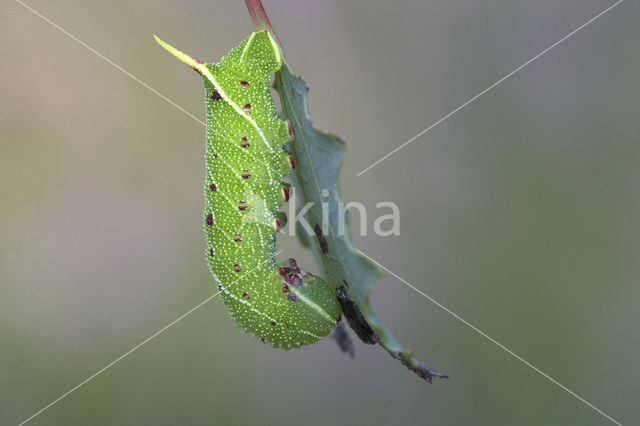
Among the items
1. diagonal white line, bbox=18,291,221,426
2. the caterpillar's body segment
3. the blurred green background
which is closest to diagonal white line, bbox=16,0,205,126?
the blurred green background

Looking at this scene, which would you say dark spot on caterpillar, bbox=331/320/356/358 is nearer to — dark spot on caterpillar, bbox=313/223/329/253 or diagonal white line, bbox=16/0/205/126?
dark spot on caterpillar, bbox=313/223/329/253

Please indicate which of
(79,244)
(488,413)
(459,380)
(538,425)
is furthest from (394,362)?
(79,244)

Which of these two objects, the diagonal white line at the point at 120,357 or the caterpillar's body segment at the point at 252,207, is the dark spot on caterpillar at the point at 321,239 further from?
the diagonal white line at the point at 120,357

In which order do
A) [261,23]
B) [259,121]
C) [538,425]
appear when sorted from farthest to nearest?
[538,425], [259,121], [261,23]

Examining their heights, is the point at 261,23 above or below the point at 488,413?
above

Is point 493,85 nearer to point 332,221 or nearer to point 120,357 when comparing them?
point 332,221

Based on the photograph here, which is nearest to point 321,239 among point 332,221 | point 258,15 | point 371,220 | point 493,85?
point 332,221

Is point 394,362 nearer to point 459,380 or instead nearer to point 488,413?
point 459,380
